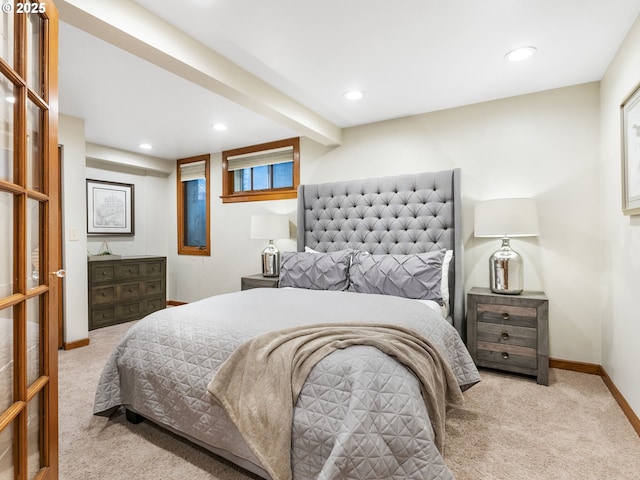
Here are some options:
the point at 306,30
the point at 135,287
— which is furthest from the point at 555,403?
the point at 135,287

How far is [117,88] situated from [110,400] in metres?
2.35

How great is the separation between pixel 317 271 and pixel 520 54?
2209 mm

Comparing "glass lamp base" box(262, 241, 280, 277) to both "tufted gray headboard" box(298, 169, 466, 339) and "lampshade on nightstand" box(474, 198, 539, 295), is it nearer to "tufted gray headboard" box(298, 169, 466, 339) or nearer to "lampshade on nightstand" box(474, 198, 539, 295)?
"tufted gray headboard" box(298, 169, 466, 339)

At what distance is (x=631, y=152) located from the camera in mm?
2014

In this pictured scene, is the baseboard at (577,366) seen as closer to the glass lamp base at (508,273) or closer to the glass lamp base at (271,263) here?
the glass lamp base at (508,273)

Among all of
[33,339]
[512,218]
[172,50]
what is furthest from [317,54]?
[33,339]

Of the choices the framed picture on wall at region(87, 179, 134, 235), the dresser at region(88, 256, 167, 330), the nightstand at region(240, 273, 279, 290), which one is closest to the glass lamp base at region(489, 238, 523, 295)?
the nightstand at region(240, 273, 279, 290)

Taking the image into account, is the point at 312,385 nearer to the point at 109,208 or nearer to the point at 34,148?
the point at 34,148

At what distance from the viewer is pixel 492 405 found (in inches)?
88.7

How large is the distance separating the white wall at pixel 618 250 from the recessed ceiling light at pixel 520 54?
50cm

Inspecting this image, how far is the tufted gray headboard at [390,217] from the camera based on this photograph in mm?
3029

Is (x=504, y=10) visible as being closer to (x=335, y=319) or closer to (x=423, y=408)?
(x=335, y=319)

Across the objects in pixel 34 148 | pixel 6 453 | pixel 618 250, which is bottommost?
pixel 6 453

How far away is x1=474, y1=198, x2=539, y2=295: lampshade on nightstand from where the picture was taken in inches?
104
